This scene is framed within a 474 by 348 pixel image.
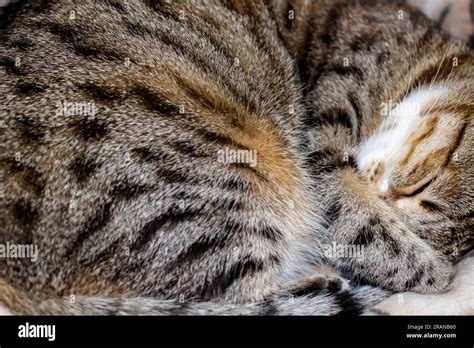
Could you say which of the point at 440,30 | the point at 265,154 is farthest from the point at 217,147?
the point at 440,30

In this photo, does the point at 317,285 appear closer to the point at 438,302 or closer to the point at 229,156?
the point at 438,302

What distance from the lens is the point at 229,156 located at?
2479mm

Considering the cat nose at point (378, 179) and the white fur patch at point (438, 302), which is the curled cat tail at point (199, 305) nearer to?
the white fur patch at point (438, 302)

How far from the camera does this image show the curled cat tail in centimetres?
221

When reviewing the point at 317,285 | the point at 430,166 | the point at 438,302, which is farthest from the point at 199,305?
the point at 430,166

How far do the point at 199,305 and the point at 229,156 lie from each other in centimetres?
55

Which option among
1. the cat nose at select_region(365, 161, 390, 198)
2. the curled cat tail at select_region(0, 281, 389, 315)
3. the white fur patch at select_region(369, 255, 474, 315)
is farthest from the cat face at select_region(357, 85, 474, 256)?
the curled cat tail at select_region(0, 281, 389, 315)

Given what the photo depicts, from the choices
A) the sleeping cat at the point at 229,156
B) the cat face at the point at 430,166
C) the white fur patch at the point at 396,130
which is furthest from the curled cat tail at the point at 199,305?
the white fur patch at the point at 396,130

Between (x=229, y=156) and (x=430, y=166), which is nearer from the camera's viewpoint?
(x=229, y=156)

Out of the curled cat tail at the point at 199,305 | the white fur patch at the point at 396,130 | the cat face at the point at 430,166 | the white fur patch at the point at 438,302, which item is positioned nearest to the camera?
the curled cat tail at the point at 199,305

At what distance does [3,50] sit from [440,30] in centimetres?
204

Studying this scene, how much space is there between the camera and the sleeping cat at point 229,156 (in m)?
2.23

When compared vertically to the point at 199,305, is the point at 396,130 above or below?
above

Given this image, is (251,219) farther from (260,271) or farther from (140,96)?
(140,96)
